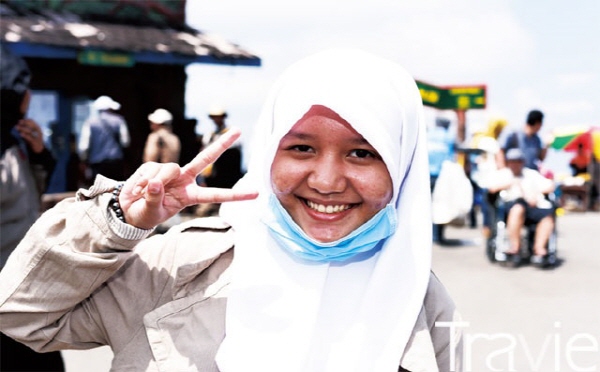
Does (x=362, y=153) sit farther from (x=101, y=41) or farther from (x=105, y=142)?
(x=101, y=41)

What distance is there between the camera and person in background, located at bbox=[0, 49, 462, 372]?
5.09 feet

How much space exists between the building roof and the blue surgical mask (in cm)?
1019

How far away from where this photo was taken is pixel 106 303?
1.61m

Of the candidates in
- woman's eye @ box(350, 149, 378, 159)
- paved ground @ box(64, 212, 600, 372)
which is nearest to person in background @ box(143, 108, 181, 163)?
paved ground @ box(64, 212, 600, 372)

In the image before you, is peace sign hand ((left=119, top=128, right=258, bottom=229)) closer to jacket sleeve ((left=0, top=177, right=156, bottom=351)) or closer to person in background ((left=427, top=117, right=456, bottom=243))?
jacket sleeve ((left=0, top=177, right=156, bottom=351))

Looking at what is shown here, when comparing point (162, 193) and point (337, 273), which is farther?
point (337, 273)

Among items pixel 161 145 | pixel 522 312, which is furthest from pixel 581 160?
pixel 522 312

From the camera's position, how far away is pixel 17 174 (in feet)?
9.87

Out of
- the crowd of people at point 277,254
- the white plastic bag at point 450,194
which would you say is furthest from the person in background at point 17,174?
the white plastic bag at point 450,194

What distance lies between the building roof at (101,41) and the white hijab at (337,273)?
10.2 meters

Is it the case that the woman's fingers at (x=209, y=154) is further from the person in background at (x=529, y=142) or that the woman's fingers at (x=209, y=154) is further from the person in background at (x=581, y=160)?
the person in background at (x=581, y=160)

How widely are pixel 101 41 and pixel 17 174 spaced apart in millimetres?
9219

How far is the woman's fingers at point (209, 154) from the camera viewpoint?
1644mm

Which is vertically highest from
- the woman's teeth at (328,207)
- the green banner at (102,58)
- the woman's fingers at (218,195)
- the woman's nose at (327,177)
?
the green banner at (102,58)
